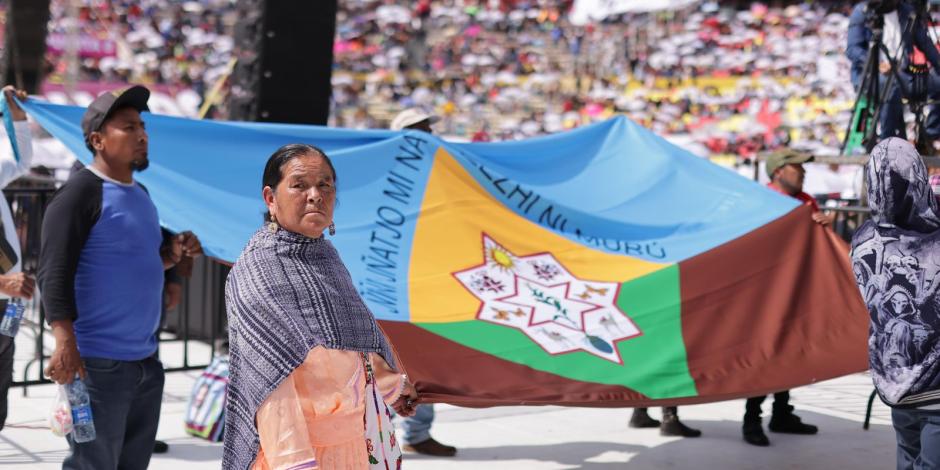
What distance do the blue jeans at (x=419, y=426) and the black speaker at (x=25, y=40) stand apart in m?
11.4

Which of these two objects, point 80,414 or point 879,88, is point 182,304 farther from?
point 879,88

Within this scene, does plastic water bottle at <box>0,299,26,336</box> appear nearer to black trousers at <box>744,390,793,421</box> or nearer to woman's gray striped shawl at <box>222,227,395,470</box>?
woman's gray striped shawl at <box>222,227,395,470</box>

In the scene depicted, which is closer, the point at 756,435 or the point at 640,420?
the point at 756,435

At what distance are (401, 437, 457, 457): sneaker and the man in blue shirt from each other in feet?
7.54

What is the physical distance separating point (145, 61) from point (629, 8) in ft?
67.9

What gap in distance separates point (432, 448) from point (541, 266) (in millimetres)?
1212

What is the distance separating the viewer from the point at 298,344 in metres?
2.76

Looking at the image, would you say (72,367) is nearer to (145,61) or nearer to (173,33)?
(145,61)

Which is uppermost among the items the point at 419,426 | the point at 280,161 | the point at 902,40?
the point at 902,40

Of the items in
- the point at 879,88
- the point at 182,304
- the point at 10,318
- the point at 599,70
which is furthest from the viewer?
the point at 599,70

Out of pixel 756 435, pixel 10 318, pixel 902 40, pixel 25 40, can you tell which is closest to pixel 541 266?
pixel 756 435

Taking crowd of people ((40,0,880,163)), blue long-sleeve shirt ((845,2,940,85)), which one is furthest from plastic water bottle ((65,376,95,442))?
crowd of people ((40,0,880,163))

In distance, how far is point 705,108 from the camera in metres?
31.2

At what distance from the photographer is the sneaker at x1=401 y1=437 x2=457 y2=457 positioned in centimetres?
604
